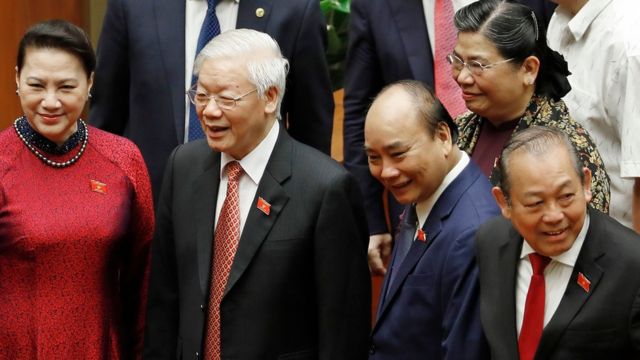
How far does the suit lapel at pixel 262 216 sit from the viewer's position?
3336 millimetres

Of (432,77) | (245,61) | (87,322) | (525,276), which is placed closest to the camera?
(525,276)

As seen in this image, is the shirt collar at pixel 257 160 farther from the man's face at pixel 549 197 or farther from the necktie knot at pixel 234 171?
the man's face at pixel 549 197

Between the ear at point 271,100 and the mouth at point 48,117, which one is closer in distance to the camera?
the ear at point 271,100

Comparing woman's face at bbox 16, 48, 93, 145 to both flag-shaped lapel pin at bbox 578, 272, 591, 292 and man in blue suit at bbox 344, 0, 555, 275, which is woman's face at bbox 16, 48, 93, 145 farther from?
flag-shaped lapel pin at bbox 578, 272, 591, 292

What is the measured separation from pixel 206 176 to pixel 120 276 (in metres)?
0.50

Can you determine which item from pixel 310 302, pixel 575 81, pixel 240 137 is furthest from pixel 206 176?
pixel 575 81

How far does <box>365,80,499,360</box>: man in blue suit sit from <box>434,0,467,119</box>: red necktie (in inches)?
31.0

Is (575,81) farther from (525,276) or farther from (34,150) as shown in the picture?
(34,150)

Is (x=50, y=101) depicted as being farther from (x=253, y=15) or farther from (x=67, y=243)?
(x=253, y=15)

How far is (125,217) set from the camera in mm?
3627

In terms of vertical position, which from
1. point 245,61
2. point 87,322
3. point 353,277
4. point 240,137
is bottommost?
point 87,322

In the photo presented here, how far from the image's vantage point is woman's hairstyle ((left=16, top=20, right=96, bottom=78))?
3521 millimetres

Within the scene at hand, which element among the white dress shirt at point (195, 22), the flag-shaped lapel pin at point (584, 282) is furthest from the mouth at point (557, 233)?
the white dress shirt at point (195, 22)

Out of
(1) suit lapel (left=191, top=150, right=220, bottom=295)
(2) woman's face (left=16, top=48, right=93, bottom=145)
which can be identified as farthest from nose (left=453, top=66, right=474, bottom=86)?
(2) woman's face (left=16, top=48, right=93, bottom=145)
